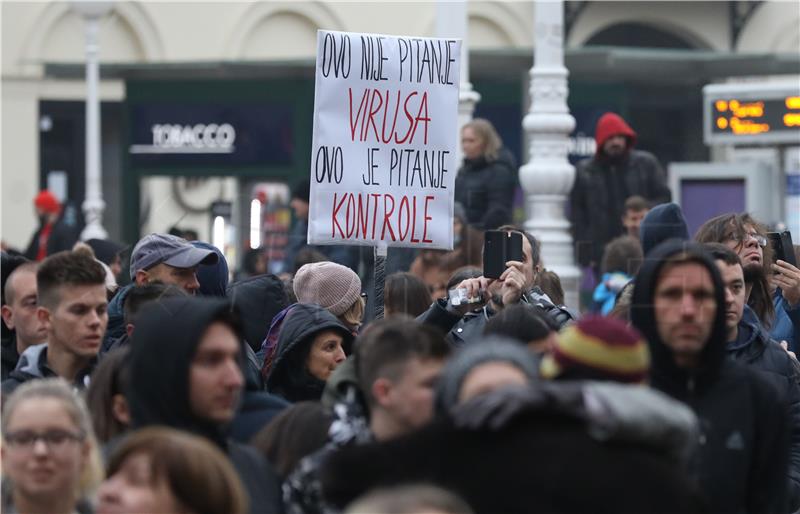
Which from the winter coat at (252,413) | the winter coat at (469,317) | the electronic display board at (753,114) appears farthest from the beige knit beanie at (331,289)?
the electronic display board at (753,114)

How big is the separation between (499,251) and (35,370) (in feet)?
7.25

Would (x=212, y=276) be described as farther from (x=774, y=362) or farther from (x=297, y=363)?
(x=774, y=362)

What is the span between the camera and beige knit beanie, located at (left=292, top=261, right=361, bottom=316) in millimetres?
8281

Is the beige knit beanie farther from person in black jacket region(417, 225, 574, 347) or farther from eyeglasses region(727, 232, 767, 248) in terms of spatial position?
eyeglasses region(727, 232, 767, 248)

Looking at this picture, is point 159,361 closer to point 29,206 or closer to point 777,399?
point 777,399

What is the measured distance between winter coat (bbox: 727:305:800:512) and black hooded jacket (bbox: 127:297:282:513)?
252 centimetres

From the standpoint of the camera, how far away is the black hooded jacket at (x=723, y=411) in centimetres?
536

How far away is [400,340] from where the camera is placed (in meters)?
5.10

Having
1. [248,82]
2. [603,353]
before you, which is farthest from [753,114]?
[603,353]

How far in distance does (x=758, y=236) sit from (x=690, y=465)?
3624 millimetres

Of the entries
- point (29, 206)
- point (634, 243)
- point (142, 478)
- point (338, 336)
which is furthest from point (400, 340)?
point (29, 206)

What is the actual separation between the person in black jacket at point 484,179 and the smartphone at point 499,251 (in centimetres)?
553

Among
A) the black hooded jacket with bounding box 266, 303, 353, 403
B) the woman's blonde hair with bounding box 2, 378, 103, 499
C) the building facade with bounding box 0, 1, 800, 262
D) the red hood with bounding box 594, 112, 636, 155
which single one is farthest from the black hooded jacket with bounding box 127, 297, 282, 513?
the building facade with bounding box 0, 1, 800, 262

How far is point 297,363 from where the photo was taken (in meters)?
7.42
